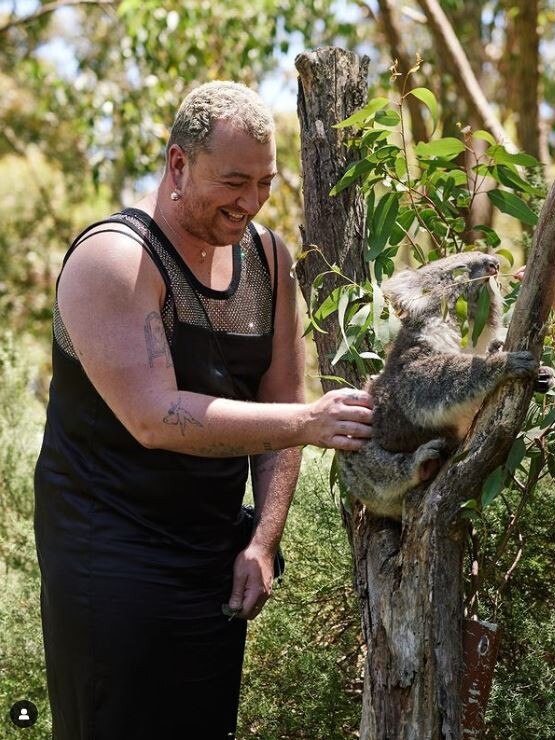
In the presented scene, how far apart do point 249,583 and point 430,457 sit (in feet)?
1.82

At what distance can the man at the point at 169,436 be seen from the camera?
2.29 metres

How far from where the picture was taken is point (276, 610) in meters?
3.44

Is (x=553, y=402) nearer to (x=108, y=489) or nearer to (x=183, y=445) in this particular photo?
(x=183, y=445)

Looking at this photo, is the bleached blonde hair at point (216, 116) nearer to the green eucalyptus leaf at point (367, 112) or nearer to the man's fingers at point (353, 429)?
the green eucalyptus leaf at point (367, 112)

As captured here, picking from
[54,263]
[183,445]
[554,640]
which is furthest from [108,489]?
[54,263]

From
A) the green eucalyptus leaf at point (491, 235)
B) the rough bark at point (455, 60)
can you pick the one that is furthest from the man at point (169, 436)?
the rough bark at point (455, 60)

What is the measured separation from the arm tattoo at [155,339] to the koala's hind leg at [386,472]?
522 millimetres

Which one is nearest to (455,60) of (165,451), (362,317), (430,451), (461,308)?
(461,308)

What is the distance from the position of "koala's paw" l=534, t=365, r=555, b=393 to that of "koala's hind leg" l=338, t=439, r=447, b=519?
0.29 meters

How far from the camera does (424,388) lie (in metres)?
2.56

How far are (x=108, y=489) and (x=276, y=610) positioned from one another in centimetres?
117

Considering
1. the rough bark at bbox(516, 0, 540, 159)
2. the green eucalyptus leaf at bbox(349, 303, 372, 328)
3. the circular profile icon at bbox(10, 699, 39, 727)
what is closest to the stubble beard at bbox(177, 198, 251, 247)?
the green eucalyptus leaf at bbox(349, 303, 372, 328)

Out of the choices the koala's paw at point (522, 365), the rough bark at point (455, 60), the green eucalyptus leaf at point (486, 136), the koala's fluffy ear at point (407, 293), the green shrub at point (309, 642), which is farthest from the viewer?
the rough bark at point (455, 60)

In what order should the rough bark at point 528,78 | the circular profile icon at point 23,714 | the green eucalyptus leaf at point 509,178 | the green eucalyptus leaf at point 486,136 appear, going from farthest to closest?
the rough bark at point 528,78
the circular profile icon at point 23,714
the green eucalyptus leaf at point 509,178
the green eucalyptus leaf at point 486,136
